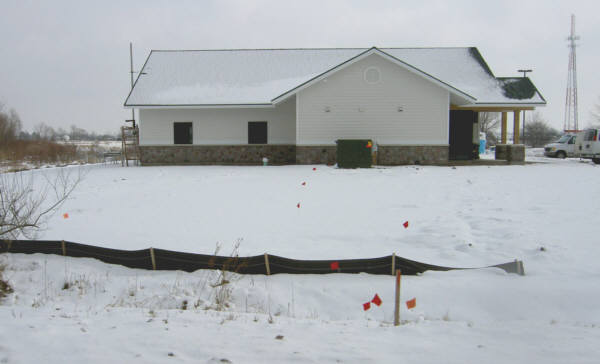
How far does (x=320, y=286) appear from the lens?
6027mm

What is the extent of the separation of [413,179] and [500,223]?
23.0 ft

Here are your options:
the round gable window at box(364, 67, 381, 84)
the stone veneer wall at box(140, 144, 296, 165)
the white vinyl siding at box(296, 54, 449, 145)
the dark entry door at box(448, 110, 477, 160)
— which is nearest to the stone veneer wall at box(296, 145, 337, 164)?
the white vinyl siding at box(296, 54, 449, 145)

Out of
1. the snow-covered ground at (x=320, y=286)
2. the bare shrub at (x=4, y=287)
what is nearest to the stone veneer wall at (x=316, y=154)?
the snow-covered ground at (x=320, y=286)

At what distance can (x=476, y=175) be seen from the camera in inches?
668

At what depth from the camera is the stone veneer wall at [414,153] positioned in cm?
2130

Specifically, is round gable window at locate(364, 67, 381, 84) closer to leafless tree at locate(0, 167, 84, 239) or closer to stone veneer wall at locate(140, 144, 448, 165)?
stone veneer wall at locate(140, 144, 448, 165)

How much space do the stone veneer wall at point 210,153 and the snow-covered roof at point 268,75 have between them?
237cm

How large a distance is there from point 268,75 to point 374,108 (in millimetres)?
7106

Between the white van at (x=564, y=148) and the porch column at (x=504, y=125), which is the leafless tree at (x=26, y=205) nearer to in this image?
the porch column at (x=504, y=125)

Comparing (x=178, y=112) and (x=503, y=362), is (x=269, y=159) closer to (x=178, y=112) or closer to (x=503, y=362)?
(x=178, y=112)

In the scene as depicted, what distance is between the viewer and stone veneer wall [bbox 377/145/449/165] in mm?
21297

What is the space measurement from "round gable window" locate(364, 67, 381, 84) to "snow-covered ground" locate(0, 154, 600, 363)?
9310 mm

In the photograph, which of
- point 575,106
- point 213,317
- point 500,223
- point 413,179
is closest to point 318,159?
point 413,179

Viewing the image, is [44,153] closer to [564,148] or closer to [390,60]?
[390,60]
